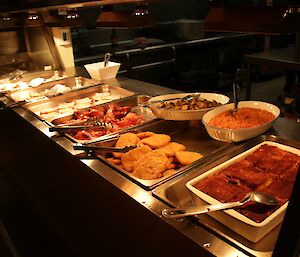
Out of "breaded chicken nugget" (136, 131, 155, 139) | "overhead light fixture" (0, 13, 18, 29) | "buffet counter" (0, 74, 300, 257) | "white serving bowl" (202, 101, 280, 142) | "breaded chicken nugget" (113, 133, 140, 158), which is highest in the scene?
"overhead light fixture" (0, 13, 18, 29)

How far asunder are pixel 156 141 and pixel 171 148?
9 cm

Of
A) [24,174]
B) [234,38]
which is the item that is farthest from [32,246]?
[234,38]

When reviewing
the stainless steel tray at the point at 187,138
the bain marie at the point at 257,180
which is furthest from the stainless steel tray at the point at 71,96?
the bain marie at the point at 257,180

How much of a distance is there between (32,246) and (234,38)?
20.0 feet

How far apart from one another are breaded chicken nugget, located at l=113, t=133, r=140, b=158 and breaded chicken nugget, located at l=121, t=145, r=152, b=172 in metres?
0.08

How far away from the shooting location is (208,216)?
3.65 feet

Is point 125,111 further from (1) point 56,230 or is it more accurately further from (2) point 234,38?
(2) point 234,38

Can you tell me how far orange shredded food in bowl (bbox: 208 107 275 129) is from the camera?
5.17ft

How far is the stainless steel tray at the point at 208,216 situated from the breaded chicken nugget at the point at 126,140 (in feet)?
1.36

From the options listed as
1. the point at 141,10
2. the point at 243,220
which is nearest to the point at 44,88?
the point at 141,10

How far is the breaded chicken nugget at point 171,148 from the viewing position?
1575mm

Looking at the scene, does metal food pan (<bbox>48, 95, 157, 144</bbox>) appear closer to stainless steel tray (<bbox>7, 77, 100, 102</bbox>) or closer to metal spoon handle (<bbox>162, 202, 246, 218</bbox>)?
stainless steel tray (<bbox>7, 77, 100, 102</bbox>)

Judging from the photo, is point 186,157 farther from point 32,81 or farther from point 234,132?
point 32,81

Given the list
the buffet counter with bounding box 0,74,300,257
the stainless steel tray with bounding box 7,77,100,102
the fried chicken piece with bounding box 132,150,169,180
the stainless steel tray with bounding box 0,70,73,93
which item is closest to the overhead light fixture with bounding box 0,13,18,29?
Answer: the stainless steel tray with bounding box 0,70,73,93
